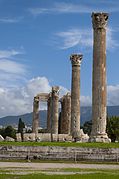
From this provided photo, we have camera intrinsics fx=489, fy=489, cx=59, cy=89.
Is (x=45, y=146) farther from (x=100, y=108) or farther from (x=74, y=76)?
(x=74, y=76)

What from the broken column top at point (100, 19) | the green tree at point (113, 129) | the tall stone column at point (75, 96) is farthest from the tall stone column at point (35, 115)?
the broken column top at point (100, 19)

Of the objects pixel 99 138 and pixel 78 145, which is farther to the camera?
pixel 99 138

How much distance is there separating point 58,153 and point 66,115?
34276 mm

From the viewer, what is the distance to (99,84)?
165ft

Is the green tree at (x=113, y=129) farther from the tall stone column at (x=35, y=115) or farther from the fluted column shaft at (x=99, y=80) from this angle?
the fluted column shaft at (x=99, y=80)

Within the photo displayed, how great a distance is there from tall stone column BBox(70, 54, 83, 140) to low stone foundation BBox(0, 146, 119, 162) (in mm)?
18719

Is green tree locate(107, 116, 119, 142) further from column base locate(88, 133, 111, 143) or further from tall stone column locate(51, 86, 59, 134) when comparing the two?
column base locate(88, 133, 111, 143)

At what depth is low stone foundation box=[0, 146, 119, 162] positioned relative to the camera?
143 ft

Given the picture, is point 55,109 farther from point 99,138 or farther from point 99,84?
point 99,138

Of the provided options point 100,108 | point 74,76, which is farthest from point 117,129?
point 100,108

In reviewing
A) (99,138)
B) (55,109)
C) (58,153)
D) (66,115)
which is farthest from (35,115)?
(58,153)

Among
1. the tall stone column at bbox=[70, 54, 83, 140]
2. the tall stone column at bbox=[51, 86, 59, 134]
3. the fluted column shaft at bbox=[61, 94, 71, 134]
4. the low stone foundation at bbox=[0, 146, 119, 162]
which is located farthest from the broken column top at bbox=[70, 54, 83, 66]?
the low stone foundation at bbox=[0, 146, 119, 162]

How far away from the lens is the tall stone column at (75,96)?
6438 cm

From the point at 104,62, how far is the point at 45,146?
1193 cm
